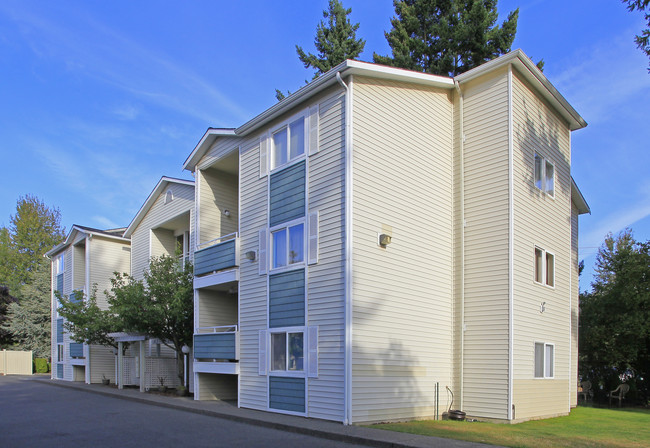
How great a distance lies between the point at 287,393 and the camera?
1424 cm

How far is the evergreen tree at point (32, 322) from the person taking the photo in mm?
40594

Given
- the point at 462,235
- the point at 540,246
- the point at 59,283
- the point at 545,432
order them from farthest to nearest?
the point at 59,283 < the point at 540,246 < the point at 462,235 < the point at 545,432

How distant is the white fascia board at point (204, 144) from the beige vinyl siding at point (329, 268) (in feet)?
15.0

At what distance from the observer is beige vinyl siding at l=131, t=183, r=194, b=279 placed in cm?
2261

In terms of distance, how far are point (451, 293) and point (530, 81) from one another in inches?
249

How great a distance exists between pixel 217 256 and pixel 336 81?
7.02 m

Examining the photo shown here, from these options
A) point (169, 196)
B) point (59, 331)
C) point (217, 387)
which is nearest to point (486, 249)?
point (217, 387)

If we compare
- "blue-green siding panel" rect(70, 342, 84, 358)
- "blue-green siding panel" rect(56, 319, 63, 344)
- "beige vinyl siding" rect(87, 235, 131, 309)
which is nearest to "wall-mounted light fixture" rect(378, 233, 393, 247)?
"beige vinyl siding" rect(87, 235, 131, 309)

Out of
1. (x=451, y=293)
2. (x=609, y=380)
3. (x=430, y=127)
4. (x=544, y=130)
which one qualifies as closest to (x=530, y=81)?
(x=544, y=130)

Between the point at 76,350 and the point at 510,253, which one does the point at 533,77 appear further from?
the point at 76,350

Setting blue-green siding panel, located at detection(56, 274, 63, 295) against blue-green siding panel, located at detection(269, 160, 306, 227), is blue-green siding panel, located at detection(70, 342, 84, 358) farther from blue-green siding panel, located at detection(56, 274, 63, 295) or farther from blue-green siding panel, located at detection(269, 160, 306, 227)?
blue-green siding panel, located at detection(269, 160, 306, 227)

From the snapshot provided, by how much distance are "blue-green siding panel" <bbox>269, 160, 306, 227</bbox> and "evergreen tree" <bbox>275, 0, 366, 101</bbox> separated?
17.0 meters

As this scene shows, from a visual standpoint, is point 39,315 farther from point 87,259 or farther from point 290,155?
point 290,155

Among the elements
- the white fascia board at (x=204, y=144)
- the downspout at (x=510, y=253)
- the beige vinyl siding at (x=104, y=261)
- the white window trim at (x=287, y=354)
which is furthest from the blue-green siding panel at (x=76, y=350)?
the downspout at (x=510, y=253)
